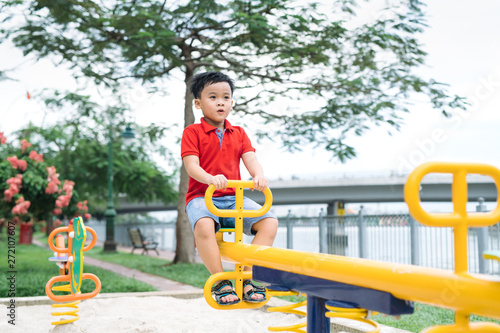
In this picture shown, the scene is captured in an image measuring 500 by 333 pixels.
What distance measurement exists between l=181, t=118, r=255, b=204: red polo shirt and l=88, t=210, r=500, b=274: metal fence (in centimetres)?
548

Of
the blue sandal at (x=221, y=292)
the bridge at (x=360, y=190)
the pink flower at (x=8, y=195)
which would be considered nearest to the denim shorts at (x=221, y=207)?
the blue sandal at (x=221, y=292)

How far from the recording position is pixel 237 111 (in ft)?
39.5

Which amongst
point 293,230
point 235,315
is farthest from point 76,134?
point 235,315

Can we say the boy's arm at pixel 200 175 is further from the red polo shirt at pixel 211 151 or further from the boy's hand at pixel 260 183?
the boy's hand at pixel 260 183

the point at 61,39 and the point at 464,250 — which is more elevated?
the point at 61,39

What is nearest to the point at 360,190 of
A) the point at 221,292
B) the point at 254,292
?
the point at 254,292

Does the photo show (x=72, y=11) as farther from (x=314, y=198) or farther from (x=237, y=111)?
(x=314, y=198)

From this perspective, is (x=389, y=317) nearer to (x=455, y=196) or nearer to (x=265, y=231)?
(x=265, y=231)

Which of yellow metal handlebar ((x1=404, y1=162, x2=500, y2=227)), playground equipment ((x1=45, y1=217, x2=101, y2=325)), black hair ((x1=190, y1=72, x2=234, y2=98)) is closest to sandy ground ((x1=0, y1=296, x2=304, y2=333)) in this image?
playground equipment ((x1=45, y1=217, x2=101, y2=325))

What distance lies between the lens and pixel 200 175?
119 inches

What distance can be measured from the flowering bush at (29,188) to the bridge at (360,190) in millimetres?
13535

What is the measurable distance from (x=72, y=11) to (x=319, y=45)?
479 centimetres

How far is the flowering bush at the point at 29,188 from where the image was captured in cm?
882

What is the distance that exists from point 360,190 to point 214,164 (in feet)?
76.0
